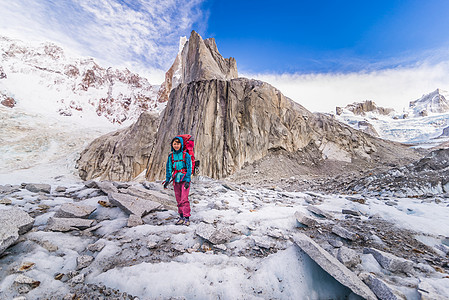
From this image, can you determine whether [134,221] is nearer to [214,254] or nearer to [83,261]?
[83,261]

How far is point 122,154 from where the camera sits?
82.1 feet

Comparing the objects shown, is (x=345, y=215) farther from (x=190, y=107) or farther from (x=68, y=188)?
(x=190, y=107)

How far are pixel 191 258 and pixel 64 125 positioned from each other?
58.9 meters

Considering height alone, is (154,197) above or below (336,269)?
below

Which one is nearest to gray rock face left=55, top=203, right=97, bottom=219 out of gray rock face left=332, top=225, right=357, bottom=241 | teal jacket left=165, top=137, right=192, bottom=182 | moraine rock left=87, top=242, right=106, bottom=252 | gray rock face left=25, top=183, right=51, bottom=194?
moraine rock left=87, top=242, right=106, bottom=252

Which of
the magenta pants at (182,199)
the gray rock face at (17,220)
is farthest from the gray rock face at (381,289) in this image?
the gray rock face at (17,220)

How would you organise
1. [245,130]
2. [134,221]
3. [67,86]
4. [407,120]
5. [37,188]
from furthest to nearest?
[407,120]
[67,86]
[245,130]
[37,188]
[134,221]

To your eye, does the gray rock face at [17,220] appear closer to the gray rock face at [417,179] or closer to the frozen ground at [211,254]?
the frozen ground at [211,254]

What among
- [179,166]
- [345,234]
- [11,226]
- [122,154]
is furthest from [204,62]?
[345,234]

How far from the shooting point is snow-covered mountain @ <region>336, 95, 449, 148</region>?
246 feet

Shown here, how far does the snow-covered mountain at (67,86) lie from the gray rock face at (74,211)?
218 feet

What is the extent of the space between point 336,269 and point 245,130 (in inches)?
613

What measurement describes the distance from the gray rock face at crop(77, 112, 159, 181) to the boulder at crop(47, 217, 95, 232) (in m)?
22.7

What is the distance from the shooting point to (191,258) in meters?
2.61
